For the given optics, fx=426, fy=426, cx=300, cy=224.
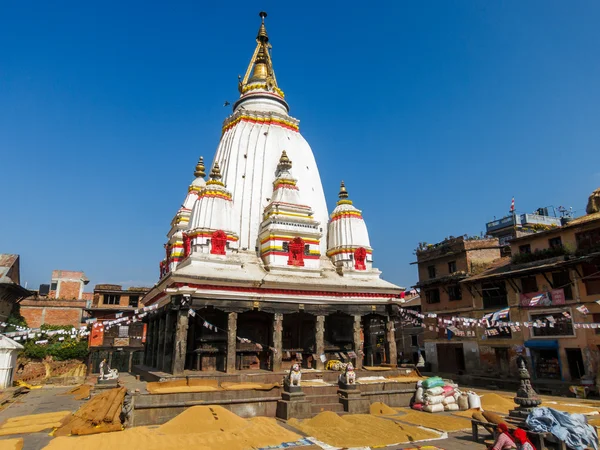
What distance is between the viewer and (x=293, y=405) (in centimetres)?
1820

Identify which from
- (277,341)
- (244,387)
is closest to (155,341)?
(277,341)

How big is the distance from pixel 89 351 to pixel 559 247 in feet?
135

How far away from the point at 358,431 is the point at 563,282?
769 inches

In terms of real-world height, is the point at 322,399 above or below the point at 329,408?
above

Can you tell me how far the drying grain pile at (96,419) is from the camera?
15.0 metres

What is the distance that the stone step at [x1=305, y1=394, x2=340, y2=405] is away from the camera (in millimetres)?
19656

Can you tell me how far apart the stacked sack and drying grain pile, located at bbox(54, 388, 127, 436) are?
13378 mm

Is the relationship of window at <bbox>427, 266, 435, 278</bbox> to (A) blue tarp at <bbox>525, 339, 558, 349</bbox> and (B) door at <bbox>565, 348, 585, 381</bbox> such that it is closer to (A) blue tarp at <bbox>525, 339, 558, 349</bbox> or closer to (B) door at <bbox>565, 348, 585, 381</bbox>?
(A) blue tarp at <bbox>525, 339, 558, 349</bbox>

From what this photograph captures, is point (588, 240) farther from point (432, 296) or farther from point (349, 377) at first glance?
point (349, 377)

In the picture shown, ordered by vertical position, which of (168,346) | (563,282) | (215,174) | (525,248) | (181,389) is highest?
(215,174)

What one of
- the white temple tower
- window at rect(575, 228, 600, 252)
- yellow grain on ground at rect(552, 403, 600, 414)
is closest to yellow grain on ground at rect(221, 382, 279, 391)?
the white temple tower

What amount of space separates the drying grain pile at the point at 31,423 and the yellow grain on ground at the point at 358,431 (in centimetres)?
950

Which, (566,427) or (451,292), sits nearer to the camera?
(566,427)

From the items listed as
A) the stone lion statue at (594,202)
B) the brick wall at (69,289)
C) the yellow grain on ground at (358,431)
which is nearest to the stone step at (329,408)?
the yellow grain on ground at (358,431)
